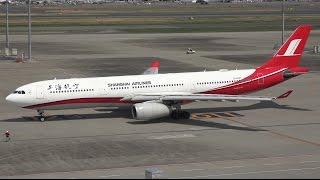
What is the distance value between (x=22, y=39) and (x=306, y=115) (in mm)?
93076

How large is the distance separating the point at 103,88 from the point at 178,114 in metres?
6.38

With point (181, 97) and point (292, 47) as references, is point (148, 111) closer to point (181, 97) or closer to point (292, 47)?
point (181, 97)

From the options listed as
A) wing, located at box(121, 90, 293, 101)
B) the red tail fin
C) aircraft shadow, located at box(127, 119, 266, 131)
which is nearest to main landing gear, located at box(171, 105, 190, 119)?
aircraft shadow, located at box(127, 119, 266, 131)

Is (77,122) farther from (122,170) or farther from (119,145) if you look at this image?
(122,170)

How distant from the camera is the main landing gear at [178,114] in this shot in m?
52.4

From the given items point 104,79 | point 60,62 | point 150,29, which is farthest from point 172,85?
point 150,29

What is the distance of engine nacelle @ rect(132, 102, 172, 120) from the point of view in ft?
164

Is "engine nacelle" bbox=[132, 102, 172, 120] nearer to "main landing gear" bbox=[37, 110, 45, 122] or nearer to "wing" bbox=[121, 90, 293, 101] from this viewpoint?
"wing" bbox=[121, 90, 293, 101]

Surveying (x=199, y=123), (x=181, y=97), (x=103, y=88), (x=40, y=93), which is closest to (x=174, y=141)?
(x=199, y=123)

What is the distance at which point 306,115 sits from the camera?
54.1 metres

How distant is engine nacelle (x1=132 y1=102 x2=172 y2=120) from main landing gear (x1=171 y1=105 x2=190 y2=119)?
1.68 metres

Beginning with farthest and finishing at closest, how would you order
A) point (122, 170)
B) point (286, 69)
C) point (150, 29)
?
point (150, 29) < point (286, 69) < point (122, 170)

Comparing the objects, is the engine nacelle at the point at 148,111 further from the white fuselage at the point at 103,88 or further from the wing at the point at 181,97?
the white fuselage at the point at 103,88

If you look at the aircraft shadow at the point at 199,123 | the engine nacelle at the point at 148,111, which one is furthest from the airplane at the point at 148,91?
the aircraft shadow at the point at 199,123
